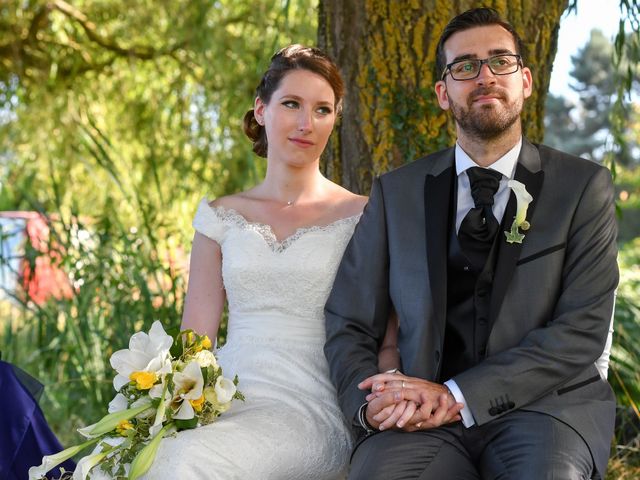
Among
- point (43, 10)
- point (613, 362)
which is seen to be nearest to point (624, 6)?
point (613, 362)

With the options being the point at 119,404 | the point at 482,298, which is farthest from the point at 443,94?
the point at 119,404

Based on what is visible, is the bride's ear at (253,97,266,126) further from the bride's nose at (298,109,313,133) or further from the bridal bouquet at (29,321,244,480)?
the bridal bouquet at (29,321,244,480)

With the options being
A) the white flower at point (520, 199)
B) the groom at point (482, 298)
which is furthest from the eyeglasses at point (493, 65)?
the white flower at point (520, 199)

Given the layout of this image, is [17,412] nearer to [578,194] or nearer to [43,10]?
[578,194]

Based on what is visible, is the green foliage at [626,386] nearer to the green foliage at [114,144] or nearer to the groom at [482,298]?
the groom at [482,298]

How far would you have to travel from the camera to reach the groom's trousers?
2807 millimetres

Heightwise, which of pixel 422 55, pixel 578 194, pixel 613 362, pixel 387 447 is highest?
pixel 422 55

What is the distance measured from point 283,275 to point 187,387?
72cm

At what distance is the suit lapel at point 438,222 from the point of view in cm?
312

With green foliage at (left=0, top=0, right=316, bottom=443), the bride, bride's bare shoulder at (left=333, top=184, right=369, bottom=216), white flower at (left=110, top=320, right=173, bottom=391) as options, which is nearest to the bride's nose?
the bride

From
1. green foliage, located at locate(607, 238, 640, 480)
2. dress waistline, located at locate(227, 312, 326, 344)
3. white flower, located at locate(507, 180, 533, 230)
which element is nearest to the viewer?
white flower, located at locate(507, 180, 533, 230)

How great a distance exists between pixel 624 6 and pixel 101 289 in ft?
9.18

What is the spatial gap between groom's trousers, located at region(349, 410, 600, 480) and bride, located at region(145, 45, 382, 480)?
303mm

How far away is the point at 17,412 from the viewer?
12.0ft
